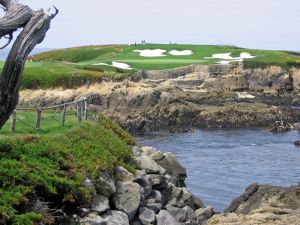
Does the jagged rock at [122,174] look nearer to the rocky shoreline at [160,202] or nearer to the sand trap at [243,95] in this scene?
the rocky shoreline at [160,202]

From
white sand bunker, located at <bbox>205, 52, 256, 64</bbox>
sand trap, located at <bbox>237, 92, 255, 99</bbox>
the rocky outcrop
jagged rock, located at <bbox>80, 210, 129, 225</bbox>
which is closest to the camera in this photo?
jagged rock, located at <bbox>80, 210, 129, 225</bbox>

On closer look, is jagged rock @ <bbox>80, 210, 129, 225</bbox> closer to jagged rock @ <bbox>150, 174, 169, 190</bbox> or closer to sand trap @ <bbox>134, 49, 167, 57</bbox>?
jagged rock @ <bbox>150, 174, 169, 190</bbox>

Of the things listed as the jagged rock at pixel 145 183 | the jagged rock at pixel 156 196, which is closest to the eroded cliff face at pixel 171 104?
the jagged rock at pixel 156 196

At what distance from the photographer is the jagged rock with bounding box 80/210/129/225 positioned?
45.9 feet

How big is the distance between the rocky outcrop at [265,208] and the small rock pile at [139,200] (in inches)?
48.7

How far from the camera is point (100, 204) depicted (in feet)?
49.2

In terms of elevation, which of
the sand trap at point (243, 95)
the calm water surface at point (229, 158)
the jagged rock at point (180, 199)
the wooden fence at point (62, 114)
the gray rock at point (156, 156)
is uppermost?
the wooden fence at point (62, 114)

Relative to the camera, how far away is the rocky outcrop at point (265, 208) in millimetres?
19939

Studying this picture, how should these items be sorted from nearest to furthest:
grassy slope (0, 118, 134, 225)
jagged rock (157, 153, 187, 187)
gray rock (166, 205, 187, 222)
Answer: grassy slope (0, 118, 134, 225) < gray rock (166, 205, 187, 222) < jagged rock (157, 153, 187, 187)

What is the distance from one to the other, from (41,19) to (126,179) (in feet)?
22.6

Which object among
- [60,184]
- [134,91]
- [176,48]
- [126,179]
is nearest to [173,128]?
[134,91]

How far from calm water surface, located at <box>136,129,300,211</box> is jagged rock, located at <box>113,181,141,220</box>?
11.7 metres

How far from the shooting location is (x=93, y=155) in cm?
1717

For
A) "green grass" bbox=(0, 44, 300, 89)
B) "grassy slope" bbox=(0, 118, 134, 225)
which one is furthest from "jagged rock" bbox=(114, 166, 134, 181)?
"green grass" bbox=(0, 44, 300, 89)
